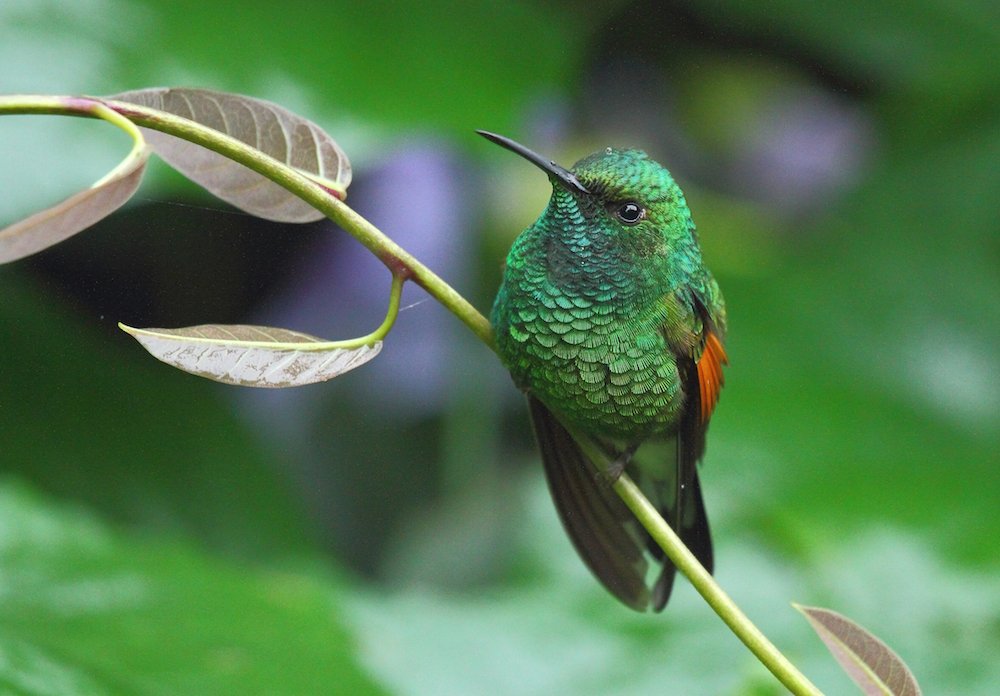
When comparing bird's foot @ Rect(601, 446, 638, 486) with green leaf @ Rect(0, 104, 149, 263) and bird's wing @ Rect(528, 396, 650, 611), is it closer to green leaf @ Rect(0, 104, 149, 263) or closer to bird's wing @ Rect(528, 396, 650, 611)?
bird's wing @ Rect(528, 396, 650, 611)

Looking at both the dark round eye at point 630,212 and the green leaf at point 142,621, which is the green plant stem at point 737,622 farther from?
the green leaf at point 142,621

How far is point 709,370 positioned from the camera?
3.46 ft

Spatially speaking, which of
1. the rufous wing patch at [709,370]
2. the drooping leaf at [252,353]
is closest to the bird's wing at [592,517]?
the rufous wing patch at [709,370]

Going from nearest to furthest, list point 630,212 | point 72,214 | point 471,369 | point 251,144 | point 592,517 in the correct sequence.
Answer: point 72,214 → point 251,144 → point 630,212 → point 592,517 → point 471,369

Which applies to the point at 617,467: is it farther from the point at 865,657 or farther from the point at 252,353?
the point at 252,353

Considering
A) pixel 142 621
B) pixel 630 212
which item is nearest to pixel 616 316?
pixel 630 212

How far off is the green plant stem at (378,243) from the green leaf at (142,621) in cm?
73

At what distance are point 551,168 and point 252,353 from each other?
0.96ft

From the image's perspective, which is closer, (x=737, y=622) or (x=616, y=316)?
(x=737, y=622)

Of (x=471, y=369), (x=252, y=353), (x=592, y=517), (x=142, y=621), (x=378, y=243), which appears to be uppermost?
(x=378, y=243)

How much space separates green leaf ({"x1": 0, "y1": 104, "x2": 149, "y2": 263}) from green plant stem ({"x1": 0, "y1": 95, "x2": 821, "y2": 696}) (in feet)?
0.07

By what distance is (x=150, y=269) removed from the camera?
212 centimetres

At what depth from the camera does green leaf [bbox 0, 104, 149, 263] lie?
2.35 ft

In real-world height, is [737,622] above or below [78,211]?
below
